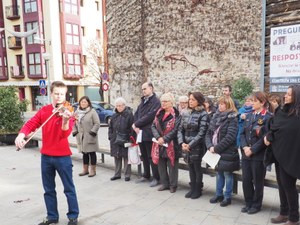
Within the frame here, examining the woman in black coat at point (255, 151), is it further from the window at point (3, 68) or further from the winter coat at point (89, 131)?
the window at point (3, 68)

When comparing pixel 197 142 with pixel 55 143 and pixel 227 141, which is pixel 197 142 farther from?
pixel 55 143

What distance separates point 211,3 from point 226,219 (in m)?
11.0

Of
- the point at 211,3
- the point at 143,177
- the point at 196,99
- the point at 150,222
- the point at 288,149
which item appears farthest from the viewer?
the point at 211,3

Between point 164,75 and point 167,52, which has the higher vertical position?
point 167,52

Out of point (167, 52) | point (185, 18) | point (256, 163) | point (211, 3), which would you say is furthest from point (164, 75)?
point (256, 163)

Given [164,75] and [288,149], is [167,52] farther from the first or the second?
[288,149]

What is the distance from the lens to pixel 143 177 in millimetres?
5914

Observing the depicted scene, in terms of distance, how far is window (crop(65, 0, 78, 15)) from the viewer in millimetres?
31853

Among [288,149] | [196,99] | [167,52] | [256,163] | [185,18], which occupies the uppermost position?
[185,18]

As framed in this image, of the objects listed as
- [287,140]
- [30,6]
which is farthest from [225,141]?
[30,6]

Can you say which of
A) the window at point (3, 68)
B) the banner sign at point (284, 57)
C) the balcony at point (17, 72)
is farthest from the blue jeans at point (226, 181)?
the window at point (3, 68)

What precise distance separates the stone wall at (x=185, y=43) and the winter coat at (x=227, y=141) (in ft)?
29.9

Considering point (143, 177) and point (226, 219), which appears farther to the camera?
point (143, 177)

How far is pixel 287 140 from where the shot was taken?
11.8 feet
